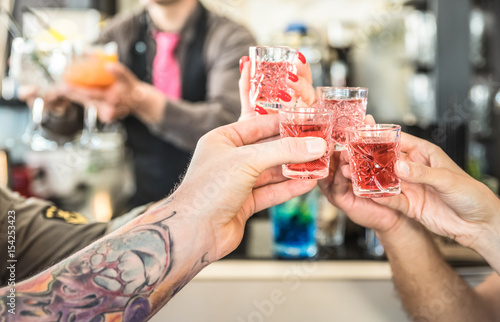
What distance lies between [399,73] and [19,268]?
149 inches

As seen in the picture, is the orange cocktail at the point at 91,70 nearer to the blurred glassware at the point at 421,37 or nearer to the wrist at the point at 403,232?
the wrist at the point at 403,232

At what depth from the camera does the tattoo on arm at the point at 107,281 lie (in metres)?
0.90

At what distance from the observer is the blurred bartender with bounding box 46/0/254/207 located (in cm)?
218

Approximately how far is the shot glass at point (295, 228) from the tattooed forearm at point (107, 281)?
100cm

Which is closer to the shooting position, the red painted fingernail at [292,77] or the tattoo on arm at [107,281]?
the tattoo on arm at [107,281]

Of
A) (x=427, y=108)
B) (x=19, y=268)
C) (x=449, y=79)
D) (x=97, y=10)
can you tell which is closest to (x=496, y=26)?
(x=427, y=108)

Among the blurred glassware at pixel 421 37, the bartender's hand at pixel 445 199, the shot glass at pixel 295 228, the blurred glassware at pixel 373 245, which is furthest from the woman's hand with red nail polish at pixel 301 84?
the blurred glassware at pixel 421 37

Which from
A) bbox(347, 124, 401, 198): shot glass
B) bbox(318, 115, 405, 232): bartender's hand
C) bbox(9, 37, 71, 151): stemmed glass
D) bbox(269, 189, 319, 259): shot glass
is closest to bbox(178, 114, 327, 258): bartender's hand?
bbox(347, 124, 401, 198): shot glass

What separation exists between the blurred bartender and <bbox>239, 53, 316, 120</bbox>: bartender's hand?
1013 mm

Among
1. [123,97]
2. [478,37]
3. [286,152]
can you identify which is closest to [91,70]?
[123,97]

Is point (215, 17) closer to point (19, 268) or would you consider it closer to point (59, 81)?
point (59, 81)

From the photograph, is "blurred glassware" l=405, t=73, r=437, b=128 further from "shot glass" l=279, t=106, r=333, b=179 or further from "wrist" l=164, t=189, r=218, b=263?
"wrist" l=164, t=189, r=218, b=263

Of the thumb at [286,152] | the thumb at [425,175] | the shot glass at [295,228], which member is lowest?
the shot glass at [295,228]

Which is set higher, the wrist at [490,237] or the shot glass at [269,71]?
the shot glass at [269,71]
